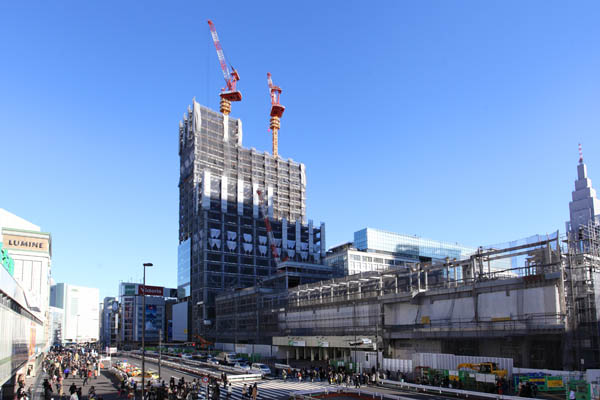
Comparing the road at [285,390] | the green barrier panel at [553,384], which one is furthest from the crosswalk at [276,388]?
the green barrier panel at [553,384]

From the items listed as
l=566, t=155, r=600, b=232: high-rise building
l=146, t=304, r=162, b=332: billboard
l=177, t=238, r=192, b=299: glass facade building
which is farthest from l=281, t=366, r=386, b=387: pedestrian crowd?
l=566, t=155, r=600, b=232: high-rise building

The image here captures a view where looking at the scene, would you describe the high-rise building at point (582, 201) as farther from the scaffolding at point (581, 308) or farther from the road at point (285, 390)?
the road at point (285, 390)

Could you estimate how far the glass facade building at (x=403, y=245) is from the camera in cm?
17188

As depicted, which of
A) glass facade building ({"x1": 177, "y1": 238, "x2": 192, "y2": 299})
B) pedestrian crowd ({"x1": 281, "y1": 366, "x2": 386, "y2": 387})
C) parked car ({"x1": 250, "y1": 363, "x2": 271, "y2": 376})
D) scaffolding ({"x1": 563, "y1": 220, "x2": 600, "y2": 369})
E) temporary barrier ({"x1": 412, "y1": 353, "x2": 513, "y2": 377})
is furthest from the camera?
glass facade building ({"x1": 177, "y1": 238, "x2": 192, "y2": 299})

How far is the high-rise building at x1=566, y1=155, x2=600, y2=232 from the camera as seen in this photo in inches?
7111

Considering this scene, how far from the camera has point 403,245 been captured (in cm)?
17962

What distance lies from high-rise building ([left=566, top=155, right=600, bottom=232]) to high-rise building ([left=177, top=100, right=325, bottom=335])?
302 ft

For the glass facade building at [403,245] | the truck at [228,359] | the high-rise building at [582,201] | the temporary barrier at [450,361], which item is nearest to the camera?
the temporary barrier at [450,361]

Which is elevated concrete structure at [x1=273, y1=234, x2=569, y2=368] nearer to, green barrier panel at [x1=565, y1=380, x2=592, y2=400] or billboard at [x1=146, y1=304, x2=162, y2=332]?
green barrier panel at [x1=565, y1=380, x2=592, y2=400]

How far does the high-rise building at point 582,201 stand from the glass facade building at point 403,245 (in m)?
41.3

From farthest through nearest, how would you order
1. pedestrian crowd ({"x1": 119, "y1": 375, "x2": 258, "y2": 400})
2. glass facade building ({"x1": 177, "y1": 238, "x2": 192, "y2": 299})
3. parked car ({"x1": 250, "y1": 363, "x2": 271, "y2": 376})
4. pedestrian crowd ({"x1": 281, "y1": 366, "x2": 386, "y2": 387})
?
1. glass facade building ({"x1": 177, "y1": 238, "x2": 192, "y2": 299})
2. parked car ({"x1": 250, "y1": 363, "x2": 271, "y2": 376})
3. pedestrian crowd ({"x1": 281, "y1": 366, "x2": 386, "y2": 387})
4. pedestrian crowd ({"x1": 119, "y1": 375, "x2": 258, "y2": 400})

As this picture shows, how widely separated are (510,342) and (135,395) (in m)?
32.9

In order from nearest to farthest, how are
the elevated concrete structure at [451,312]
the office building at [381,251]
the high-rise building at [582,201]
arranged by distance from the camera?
the elevated concrete structure at [451,312], the office building at [381,251], the high-rise building at [582,201]

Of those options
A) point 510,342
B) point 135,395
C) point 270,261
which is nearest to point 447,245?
point 270,261
